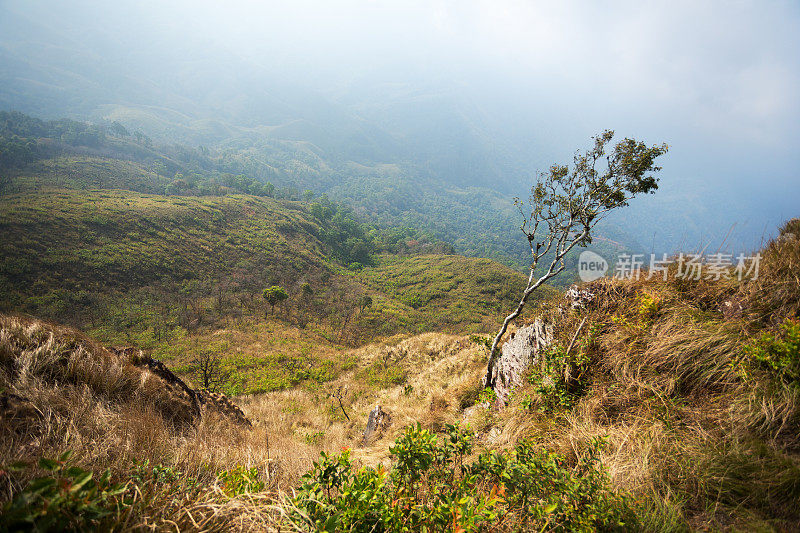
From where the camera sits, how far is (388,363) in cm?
1864

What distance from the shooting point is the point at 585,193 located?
23.6 feet

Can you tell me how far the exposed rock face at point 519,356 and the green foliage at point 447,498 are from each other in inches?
133

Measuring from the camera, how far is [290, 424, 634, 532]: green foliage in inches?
72.4

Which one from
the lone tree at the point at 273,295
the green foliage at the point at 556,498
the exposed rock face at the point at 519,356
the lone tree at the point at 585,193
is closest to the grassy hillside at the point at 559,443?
the green foliage at the point at 556,498

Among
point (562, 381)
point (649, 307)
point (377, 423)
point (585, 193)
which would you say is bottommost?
point (377, 423)

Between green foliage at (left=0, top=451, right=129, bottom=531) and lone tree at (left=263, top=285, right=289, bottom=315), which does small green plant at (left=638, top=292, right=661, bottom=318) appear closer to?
green foliage at (left=0, top=451, right=129, bottom=531)

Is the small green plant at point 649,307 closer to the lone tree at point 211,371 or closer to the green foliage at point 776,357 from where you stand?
the green foliage at point 776,357

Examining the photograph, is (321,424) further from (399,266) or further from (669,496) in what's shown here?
(399,266)

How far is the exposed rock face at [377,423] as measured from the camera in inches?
315

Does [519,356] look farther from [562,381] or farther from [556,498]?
[556,498]

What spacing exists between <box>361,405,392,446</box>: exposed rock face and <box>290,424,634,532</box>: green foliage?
5794 millimetres

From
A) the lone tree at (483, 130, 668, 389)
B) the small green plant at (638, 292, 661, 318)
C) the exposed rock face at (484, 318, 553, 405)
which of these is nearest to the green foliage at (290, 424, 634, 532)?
the small green plant at (638, 292, 661, 318)

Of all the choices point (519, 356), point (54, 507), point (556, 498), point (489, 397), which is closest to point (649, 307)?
point (519, 356)

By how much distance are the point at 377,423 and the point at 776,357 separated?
25.0 feet
